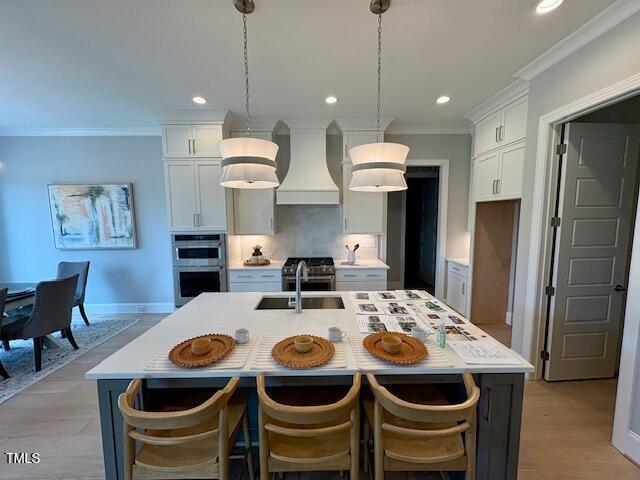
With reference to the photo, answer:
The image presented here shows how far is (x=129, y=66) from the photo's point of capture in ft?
7.72

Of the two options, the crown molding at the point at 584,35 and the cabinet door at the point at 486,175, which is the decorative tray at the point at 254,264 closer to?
the cabinet door at the point at 486,175

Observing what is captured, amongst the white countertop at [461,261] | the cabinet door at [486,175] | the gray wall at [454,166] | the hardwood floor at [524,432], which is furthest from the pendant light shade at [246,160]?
the white countertop at [461,261]

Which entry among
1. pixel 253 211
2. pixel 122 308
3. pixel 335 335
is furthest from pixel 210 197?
pixel 335 335

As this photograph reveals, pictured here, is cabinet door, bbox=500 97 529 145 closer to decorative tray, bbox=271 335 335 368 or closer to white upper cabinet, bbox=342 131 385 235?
white upper cabinet, bbox=342 131 385 235

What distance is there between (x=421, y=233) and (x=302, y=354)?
523cm

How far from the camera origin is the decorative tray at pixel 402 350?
4.19 ft

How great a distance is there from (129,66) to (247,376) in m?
2.76

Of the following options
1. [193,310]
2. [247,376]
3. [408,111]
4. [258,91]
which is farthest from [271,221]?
[247,376]

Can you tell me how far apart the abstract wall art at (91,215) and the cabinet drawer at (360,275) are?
10.6 feet

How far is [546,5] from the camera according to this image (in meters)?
1.67

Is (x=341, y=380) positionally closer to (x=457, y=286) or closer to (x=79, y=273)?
(x=457, y=286)

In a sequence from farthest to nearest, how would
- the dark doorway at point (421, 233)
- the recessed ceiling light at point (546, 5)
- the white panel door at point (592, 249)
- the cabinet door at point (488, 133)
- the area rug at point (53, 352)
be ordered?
the dark doorway at point (421, 233), the cabinet door at point (488, 133), the area rug at point (53, 352), the white panel door at point (592, 249), the recessed ceiling light at point (546, 5)

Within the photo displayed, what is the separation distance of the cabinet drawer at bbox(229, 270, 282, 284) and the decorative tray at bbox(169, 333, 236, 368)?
82.1 inches

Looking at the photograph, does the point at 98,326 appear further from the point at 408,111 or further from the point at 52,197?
the point at 408,111
